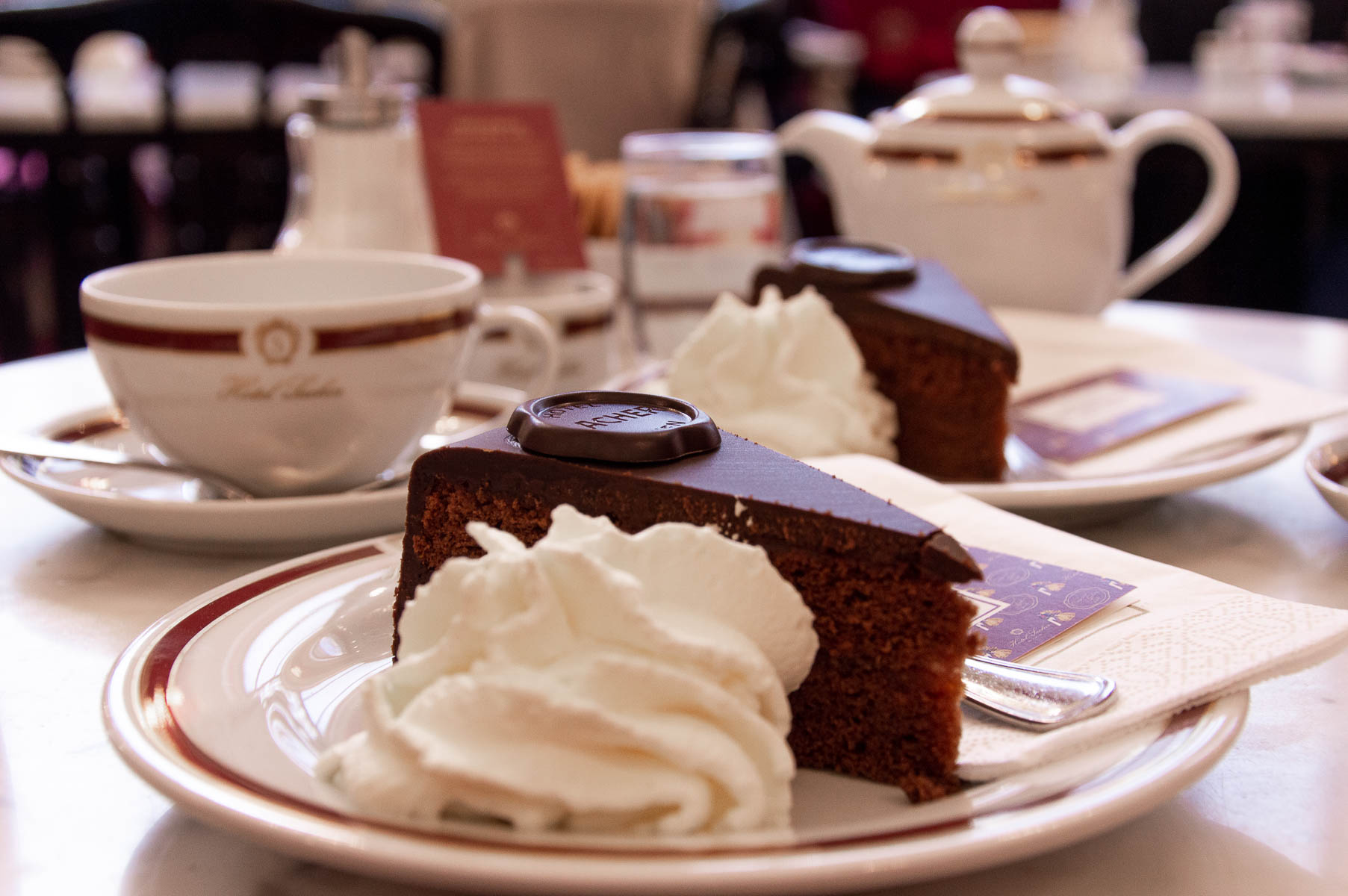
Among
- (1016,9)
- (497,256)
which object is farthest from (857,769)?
(1016,9)

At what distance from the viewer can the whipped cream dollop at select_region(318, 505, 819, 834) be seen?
56 cm

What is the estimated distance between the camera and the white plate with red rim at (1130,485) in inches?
39.2

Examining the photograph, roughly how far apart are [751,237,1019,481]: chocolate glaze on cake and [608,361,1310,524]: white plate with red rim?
8 centimetres

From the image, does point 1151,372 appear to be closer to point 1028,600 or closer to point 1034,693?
point 1028,600

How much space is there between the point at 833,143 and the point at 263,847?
129 cm

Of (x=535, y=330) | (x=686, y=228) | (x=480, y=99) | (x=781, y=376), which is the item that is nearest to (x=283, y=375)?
(x=535, y=330)

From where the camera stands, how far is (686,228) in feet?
5.19

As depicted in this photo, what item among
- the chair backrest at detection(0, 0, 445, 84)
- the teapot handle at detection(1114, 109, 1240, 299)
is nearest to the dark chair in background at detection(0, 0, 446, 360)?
the chair backrest at detection(0, 0, 445, 84)

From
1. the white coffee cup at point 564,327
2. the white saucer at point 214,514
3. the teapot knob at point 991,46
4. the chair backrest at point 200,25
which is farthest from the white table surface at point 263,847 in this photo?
the chair backrest at point 200,25

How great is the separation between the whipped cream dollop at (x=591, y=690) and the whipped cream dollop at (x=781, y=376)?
0.47 metres

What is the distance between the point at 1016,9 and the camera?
5859 millimetres

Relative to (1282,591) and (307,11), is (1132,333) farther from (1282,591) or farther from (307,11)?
(307,11)

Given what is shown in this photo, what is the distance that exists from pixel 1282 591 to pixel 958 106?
2.79 feet

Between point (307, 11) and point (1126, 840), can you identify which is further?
point (307, 11)
